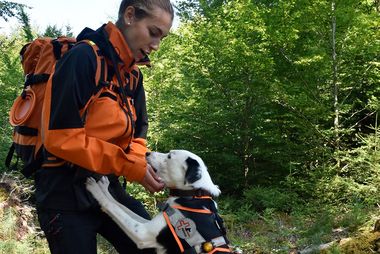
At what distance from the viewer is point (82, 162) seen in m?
2.05

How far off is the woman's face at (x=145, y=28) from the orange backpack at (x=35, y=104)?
8.4 inches

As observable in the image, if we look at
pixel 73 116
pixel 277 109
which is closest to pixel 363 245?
pixel 73 116

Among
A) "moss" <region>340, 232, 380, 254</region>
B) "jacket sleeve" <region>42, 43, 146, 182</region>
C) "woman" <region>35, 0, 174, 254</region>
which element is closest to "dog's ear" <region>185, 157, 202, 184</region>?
"woman" <region>35, 0, 174, 254</region>

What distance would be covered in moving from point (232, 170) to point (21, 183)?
5494 millimetres

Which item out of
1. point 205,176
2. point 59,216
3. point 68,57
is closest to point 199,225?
point 205,176

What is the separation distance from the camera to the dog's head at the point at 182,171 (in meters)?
3.18

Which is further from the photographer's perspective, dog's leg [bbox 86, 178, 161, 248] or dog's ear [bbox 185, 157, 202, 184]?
dog's ear [bbox 185, 157, 202, 184]

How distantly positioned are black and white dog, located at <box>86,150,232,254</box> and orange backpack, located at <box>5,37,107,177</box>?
0.34m

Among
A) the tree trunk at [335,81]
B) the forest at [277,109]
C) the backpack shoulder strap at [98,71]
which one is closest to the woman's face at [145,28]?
the backpack shoulder strap at [98,71]

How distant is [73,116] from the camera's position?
2031 millimetres

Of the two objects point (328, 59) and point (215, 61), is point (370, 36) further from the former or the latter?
point (215, 61)

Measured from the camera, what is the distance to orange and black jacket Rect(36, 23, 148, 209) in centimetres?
202

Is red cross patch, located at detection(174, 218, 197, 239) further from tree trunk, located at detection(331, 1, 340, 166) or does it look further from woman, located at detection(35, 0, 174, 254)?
tree trunk, located at detection(331, 1, 340, 166)

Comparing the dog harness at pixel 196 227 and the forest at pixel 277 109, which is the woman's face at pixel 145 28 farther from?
the forest at pixel 277 109
